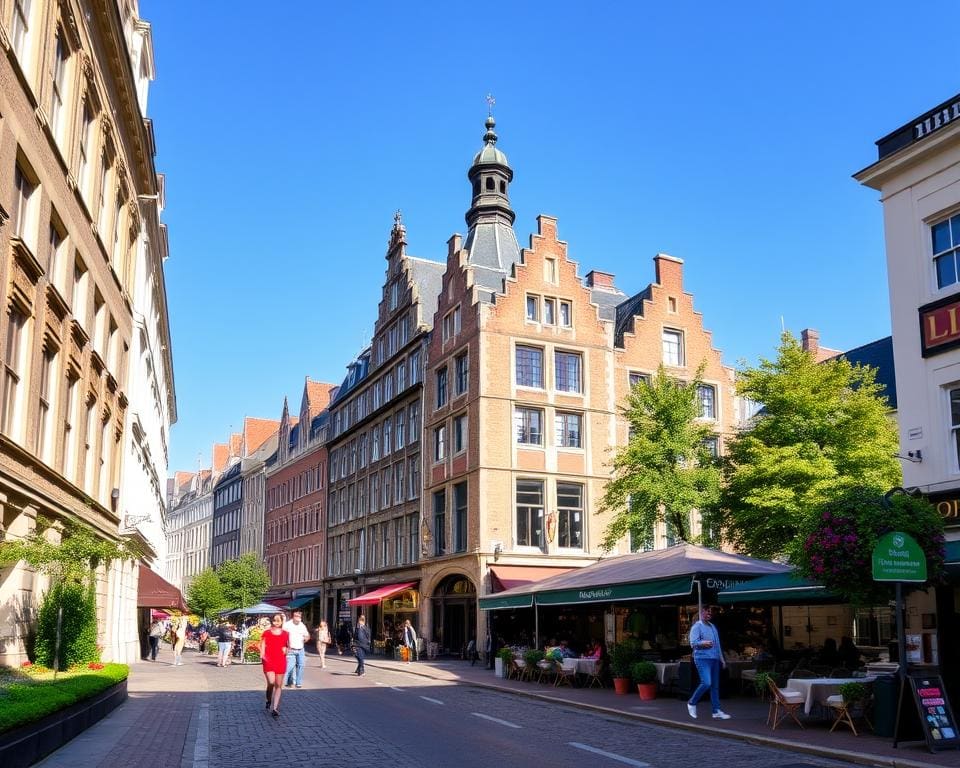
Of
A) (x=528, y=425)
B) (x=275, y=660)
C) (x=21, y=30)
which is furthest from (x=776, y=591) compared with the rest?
(x=528, y=425)

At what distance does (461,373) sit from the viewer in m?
40.0

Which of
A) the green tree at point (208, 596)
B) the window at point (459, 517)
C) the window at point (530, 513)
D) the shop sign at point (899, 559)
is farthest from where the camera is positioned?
the green tree at point (208, 596)

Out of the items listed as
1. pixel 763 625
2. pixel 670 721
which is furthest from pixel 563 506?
pixel 670 721

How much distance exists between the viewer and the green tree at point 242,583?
60.7m

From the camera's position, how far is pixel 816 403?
2672cm

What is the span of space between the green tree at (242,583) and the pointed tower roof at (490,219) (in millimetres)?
28123

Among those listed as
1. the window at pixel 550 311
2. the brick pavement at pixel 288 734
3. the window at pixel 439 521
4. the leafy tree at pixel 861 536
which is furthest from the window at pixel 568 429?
the leafy tree at pixel 861 536

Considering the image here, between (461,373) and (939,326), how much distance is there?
24222 mm

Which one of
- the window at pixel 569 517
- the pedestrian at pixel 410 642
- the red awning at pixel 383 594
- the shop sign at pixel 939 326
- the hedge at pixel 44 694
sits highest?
the shop sign at pixel 939 326

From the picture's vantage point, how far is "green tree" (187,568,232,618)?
61.8 metres

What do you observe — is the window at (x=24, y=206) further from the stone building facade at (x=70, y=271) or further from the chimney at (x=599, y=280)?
the chimney at (x=599, y=280)

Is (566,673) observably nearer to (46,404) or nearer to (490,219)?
(46,404)

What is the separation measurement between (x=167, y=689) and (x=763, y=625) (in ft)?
51.0

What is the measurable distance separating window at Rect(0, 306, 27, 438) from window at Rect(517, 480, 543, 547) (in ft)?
77.6
